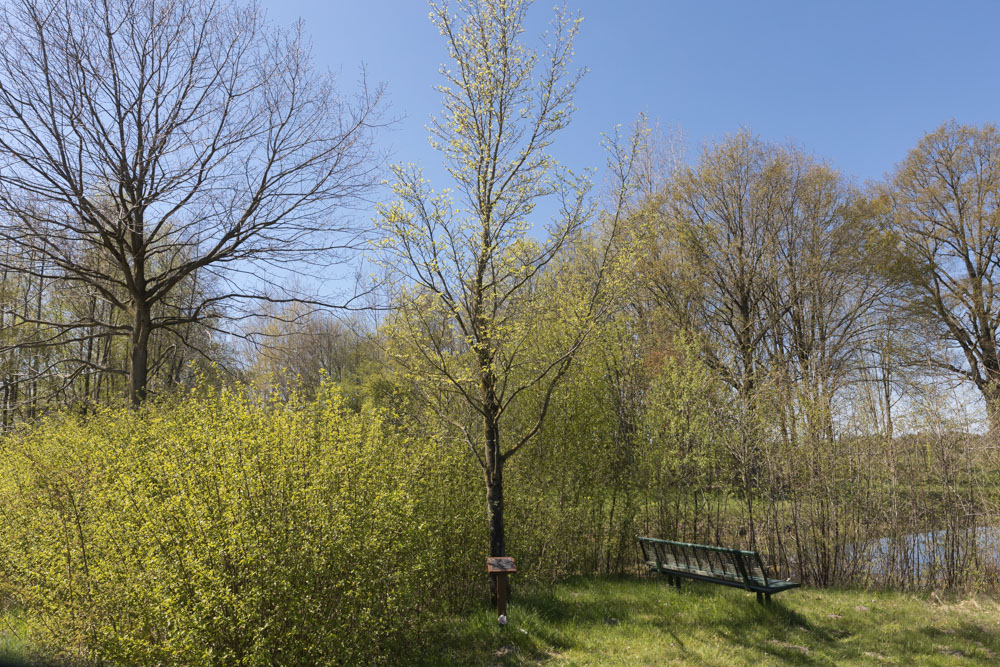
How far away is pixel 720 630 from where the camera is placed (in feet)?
19.8

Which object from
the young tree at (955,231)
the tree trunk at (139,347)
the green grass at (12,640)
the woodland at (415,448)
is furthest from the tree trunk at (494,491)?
the young tree at (955,231)

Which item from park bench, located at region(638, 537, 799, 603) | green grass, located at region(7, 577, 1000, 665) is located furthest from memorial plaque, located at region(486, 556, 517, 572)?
park bench, located at region(638, 537, 799, 603)

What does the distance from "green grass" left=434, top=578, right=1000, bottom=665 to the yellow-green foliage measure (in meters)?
1.09

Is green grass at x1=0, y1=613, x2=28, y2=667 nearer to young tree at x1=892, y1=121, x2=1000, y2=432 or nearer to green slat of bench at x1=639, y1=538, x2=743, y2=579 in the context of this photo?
green slat of bench at x1=639, y1=538, x2=743, y2=579

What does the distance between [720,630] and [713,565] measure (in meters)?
1.04

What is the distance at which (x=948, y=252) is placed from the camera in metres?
17.7

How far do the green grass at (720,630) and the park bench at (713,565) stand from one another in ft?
0.95

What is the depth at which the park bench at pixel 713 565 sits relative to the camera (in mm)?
6543

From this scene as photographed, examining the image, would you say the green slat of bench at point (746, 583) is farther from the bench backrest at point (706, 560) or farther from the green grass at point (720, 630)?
the green grass at point (720, 630)

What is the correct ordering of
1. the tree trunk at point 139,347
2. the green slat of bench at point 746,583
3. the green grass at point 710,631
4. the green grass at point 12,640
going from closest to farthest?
the green grass at point 12,640 → the green grass at point 710,631 → the green slat of bench at point 746,583 → the tree trunk at point 139,347

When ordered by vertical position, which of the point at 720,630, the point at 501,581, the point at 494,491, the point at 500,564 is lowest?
the point at 720,630

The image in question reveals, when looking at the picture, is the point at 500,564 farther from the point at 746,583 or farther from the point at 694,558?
the point at 746,583

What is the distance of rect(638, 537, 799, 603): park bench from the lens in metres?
6.54

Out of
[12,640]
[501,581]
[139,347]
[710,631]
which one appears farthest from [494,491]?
[139,347]
